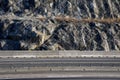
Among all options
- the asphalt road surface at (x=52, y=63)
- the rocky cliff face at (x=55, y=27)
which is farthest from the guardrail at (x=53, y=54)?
the asphalt road surface at (x=52, y=63)

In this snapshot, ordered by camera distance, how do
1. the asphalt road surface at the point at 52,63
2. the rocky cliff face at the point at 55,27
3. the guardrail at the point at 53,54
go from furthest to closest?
the rocky cliff face at the point at 55,27, the guardrail at the point at 53,54, the asphalt road surface at the point at 52,63

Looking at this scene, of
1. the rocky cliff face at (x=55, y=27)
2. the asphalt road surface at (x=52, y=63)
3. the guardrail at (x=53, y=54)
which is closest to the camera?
the asphalt road surface at (x=52, y=63)

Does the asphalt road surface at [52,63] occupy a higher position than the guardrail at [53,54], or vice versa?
the asphalt road surface at [52,63]

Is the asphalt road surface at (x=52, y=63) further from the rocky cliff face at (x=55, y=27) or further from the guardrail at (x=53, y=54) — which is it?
the rocky cliff face at (x=55, y=27)

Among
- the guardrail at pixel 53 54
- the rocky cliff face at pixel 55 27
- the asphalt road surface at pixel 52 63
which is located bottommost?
the guardrail at pixel 53 54

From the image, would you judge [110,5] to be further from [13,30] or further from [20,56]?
[20,56]

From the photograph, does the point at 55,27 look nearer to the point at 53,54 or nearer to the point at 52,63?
the point at 53,54

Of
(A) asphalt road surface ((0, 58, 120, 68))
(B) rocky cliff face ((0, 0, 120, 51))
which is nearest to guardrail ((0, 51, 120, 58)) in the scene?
(B) rocky cliff face ((0, 0, 120, 51))

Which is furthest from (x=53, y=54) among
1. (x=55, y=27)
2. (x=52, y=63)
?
(x=52, y=63)

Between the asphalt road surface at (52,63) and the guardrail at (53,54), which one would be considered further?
the guardrail at (53,54)
